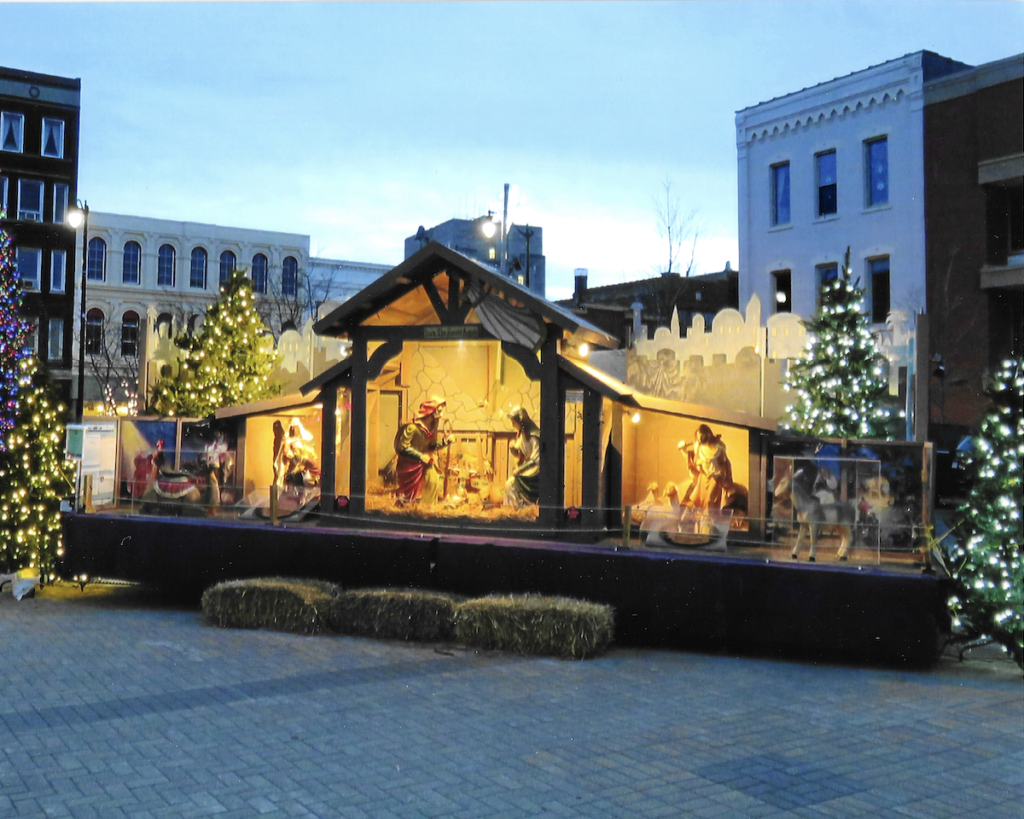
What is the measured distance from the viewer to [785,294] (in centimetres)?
2947

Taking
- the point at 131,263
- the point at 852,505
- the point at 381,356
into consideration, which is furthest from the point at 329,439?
the point at 131,263

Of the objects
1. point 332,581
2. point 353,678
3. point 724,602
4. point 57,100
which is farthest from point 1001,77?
point 57,100

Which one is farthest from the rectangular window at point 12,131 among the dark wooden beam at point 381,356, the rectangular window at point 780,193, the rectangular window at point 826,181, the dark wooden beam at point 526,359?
the dark wooden beam at point 526,359

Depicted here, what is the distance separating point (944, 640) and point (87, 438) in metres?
13.6

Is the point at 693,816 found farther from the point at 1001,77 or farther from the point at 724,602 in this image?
the point at 1001,77

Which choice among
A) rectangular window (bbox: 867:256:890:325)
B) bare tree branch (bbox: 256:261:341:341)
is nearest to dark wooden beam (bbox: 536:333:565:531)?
rectangular window (bbox: 867:256:890:325)

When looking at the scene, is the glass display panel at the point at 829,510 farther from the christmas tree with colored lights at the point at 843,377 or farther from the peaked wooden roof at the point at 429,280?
the peaked wooden roof at the point at 429,280

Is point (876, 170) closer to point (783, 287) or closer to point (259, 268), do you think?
point (783, 287)

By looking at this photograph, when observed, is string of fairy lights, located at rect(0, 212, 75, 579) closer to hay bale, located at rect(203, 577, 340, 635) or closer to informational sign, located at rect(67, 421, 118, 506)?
informational sign, located at rect(67, 421, 118, 506)

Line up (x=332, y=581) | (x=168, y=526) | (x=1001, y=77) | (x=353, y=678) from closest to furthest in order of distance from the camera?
(x=353, y=678) < (x=332, y=581) < (x=168, y=526) < (x=1001, y=77)

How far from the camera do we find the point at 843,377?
1406 centimetres

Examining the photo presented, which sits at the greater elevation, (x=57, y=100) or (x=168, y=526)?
(x=57, y=100)

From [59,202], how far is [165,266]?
5.75 meters

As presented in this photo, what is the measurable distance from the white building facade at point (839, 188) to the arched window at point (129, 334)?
2950 cm
